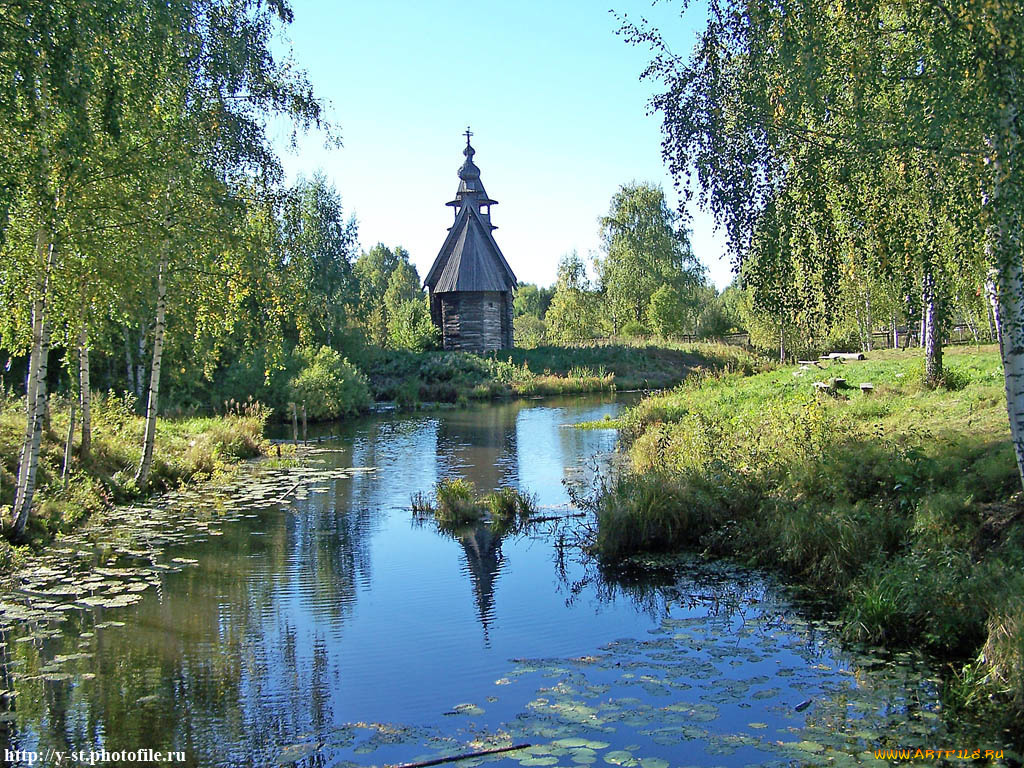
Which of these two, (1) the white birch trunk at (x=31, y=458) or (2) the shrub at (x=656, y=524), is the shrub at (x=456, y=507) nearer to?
(2) the shrub at (x=656, y=524)

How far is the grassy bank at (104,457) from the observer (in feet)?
40.9

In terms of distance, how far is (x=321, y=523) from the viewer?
1441 cm

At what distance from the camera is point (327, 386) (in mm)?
32969

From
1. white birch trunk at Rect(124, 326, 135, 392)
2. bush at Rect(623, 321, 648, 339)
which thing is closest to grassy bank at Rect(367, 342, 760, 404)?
bush at Rect(623, 321, 648, 339)

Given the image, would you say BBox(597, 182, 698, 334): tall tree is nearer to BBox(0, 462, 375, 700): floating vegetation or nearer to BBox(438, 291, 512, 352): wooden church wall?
BBox(438, 291, 512, 352): wooden church wall

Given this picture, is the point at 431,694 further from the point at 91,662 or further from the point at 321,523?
the point at 321,523

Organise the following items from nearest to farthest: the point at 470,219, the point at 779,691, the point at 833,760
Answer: the point at 833,760 < the point at 779,691 < the point at 470,219

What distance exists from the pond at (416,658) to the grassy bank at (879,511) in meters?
0.48

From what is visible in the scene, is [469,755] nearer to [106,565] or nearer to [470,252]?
[106,565]

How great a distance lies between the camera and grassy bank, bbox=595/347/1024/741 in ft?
23.7

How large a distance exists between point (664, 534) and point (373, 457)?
1256 cm

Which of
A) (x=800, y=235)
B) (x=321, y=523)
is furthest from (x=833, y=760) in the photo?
(x=321, y=523)

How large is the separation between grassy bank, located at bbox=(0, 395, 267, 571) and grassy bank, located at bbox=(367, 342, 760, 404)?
18.5m

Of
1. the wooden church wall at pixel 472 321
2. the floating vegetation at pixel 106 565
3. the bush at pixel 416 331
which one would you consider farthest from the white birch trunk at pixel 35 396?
the bush at pixel 416 331
